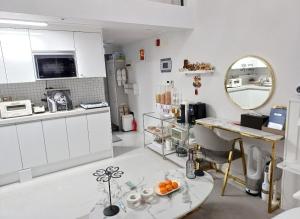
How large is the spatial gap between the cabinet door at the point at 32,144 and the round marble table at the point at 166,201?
1779 millimetres

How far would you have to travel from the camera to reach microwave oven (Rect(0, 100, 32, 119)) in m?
2.95

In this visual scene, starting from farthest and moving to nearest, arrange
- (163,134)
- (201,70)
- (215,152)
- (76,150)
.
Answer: (163,134)
(76,150)
(201,70)
(215,152)

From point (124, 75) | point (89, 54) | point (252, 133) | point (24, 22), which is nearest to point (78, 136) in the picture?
point (89, 54)

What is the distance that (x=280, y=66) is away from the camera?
7.54 feet

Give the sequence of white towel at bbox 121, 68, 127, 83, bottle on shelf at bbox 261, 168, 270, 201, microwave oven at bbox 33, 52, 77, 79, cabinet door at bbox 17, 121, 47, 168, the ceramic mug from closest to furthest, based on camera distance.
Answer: the ceramic mug
bottle on shelf at bbox 261, 168, 270, 201
cabinet door at bbox 17, 121, 47, 168
microwave oven at bbox 33, 52, 77, 79
white towel at bbox 121, 68, 127, 83

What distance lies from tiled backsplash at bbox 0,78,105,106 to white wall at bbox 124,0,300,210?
1.28 metres

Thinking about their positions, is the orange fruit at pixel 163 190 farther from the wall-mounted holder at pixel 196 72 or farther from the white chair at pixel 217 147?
the wall-mounted holder at pixel 196 72

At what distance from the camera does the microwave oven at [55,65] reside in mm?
3162

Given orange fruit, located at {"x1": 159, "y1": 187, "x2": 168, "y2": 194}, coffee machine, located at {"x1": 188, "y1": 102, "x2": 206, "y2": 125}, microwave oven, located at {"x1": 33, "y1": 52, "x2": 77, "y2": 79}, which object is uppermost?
microwave oven, located at {"x1": 33, "y1": 52, "x2": 77, "y2": 79}

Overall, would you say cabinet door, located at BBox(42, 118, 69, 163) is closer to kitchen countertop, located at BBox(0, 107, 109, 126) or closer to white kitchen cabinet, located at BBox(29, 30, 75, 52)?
kitchen countertop, located at BBox(0, 107, 109, 126)

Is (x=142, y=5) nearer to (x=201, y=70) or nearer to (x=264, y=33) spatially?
(x=201, y=70)

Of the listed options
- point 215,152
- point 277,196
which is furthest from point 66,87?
point 277,196

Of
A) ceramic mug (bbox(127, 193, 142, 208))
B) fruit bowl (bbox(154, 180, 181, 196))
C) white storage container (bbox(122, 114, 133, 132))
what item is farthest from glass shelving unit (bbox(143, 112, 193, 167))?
ceramic mug (bbox(127, 193, 142, 208))

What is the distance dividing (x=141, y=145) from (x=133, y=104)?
1360 millimetres
